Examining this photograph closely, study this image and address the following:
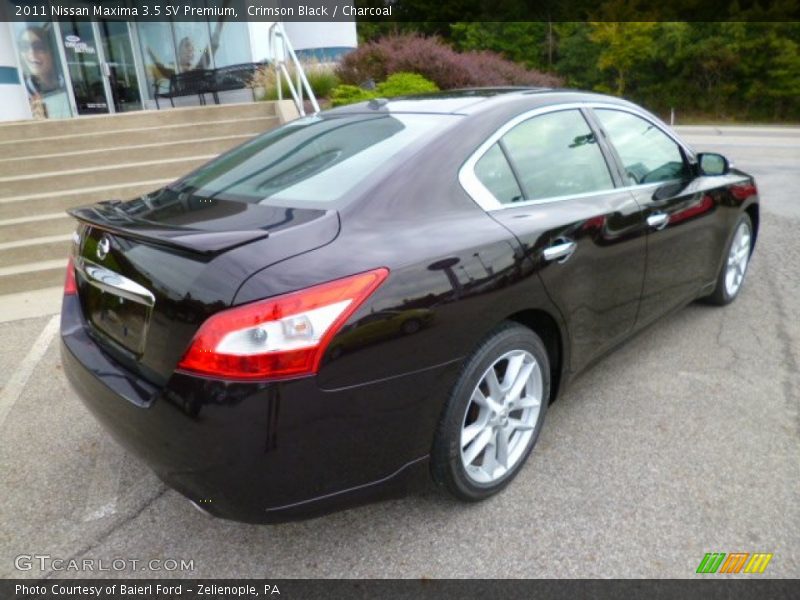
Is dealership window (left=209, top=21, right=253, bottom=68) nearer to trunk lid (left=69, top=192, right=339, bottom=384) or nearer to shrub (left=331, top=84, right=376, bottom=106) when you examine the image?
shrub (left=331, top=84, right=376, bottom=106)

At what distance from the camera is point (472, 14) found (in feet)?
149

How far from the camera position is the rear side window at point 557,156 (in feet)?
8.68

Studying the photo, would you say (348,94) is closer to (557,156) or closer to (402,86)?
(402,86)

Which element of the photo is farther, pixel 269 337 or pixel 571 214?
pixel 571 214

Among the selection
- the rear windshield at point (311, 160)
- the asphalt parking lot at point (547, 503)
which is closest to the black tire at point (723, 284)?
the asphalt parking lot at point (547, 503)

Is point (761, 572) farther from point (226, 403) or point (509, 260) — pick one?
point (226, 403)

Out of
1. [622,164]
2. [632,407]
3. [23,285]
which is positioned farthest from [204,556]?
[23,285]

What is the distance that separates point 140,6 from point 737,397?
14048 mm

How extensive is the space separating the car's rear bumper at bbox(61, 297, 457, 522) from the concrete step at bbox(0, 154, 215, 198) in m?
5.44

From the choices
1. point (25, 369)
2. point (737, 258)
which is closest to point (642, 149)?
point (737, 258)

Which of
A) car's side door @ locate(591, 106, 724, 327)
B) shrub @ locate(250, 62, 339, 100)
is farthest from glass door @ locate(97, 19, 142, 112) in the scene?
car's side door @ locate(591, 106, 724, 327)

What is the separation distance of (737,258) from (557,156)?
237cm

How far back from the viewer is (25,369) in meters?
3.88

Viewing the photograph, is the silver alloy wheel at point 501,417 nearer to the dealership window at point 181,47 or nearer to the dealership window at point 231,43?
the dealership window at point 231,43
